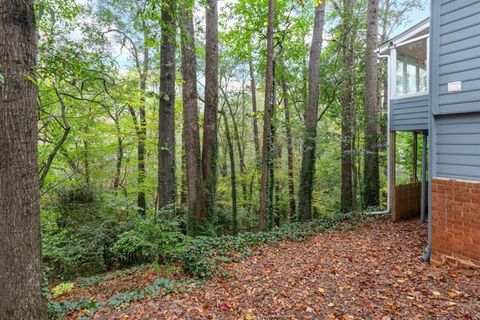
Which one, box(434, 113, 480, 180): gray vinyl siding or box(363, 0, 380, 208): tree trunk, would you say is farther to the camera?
box(363, 0, 380, 208): tree trunk

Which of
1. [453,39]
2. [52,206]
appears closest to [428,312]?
[453,39]

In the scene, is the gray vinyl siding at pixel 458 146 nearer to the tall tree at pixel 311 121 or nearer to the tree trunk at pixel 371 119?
the tree trunk at pixel 371 119

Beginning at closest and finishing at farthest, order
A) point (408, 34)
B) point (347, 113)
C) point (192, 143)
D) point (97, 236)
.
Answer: point (408, 34), point (97, 236), point (192, 143), point (347, 113)

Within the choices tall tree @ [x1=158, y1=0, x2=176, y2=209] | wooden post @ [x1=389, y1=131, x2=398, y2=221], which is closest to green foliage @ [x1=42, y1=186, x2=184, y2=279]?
tall tree @ [x1=158, y1=0, x2=176, y2=209]

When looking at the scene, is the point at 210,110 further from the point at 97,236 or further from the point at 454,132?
the point at 454,132

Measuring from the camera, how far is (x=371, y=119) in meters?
8.44

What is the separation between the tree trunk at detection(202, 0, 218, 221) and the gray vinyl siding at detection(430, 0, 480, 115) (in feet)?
15.4

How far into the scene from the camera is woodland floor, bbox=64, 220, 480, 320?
9.51ft

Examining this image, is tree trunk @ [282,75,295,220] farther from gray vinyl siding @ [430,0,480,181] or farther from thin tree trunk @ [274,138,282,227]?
gray vinyl siding @ [430,0,480,181]

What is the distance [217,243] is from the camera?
5730 mm

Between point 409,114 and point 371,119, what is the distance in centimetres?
253

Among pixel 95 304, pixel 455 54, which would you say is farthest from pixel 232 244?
pixel 455 54

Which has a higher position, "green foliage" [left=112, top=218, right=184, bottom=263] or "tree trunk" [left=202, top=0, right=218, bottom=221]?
"tree trunk" [left=202, top=0, right=218, bottom=221]

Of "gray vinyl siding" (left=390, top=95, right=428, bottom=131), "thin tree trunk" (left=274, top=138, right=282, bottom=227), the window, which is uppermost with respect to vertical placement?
the window
